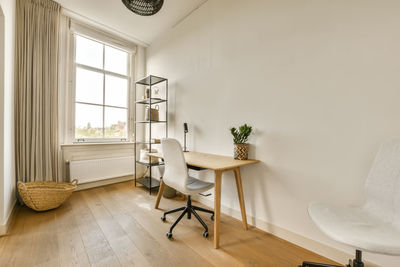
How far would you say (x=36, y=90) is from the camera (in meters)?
2.38

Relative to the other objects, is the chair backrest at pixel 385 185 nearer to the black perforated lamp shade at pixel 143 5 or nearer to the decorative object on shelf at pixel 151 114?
the black perforated lamp shade at pixel 143 5

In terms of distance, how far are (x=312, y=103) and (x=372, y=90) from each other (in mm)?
376

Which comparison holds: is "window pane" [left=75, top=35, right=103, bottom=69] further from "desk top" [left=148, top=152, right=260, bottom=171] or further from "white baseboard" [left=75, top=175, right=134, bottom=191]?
"desk top" [left=148, top=152, right=260, bottom=171]

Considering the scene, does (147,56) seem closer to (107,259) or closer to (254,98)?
(254,98)

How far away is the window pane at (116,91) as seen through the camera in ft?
10.8

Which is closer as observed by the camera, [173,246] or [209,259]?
[209,259]

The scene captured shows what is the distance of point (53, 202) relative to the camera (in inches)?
82.7

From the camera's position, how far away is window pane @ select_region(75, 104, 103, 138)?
9.66 feet

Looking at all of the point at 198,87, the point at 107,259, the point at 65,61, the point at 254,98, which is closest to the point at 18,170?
the point at 65,61

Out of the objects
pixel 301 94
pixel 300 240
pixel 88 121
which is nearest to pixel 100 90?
pixel 88 121

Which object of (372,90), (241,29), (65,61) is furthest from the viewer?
(65,61)

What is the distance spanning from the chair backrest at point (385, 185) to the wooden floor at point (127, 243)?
623 mm

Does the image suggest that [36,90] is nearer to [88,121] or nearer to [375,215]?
[88,121]

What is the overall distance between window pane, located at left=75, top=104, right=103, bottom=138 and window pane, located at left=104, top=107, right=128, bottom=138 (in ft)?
0.34
